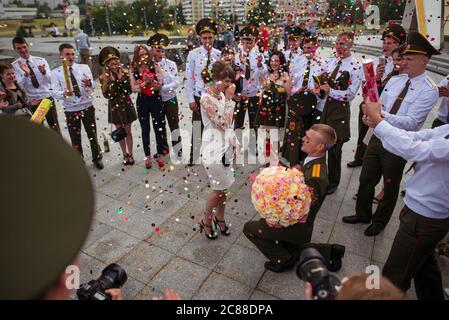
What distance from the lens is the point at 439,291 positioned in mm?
2807

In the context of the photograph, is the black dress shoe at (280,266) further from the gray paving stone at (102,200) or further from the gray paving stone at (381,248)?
the gray paving stone at (102,200)

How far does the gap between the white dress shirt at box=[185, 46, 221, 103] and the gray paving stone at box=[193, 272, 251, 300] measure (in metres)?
3.82

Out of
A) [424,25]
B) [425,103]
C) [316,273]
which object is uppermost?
[424,25]

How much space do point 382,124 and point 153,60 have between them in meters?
4.90

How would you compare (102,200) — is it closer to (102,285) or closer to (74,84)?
(74,84)

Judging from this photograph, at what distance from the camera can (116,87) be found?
5.66 meters

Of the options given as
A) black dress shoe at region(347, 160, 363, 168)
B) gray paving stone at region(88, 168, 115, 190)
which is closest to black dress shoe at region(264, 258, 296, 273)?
black dress shoe at region(347, 160, 363, 168)

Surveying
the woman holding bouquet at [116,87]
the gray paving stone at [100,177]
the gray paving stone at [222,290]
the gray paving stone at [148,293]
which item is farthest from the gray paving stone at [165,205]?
the woman holding bouquet at [116,87]

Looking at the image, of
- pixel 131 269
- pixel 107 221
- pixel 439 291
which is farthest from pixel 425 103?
pixel 107 221

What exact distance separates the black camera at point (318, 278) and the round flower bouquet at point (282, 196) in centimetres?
122
